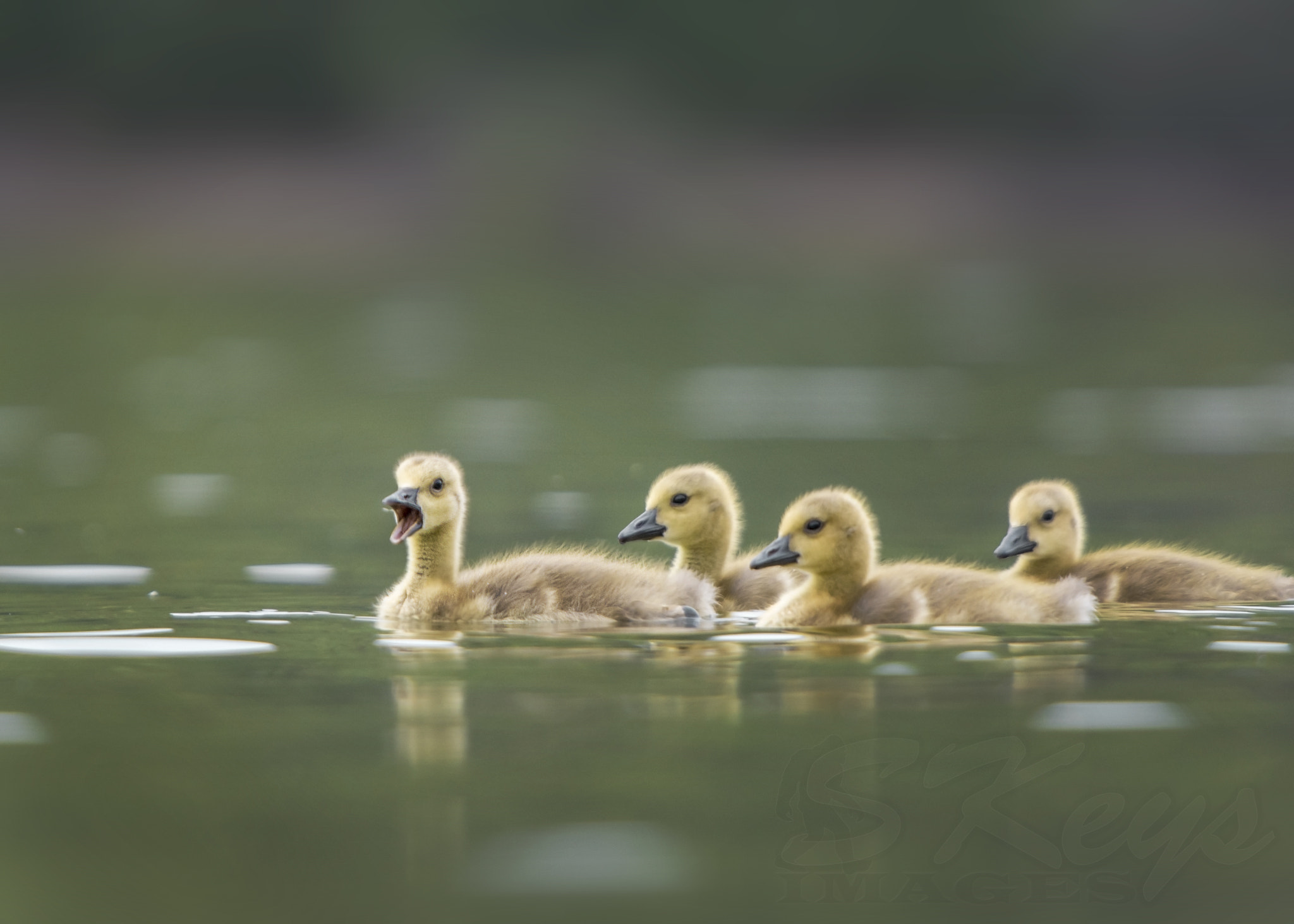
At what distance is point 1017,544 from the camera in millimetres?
9859

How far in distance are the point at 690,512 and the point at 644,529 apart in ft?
0.78

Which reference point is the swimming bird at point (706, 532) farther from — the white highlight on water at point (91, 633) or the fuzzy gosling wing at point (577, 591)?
the white highlight on water at point (91, 633)

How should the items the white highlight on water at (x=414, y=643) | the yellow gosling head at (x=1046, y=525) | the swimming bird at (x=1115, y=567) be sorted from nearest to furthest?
the white highlight on water at (x=414, y=643) → the swimming bird at (x=1115, y=567) → the yellow gosling head at (x=1046, y=525)

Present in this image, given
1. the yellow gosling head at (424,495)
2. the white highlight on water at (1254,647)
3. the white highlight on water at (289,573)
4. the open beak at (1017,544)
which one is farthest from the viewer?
the white highlight on water at (289,573)

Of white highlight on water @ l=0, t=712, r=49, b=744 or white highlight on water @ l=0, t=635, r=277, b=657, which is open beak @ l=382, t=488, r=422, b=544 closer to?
white highlight on water @ l=0, t=635, r=277, b=657

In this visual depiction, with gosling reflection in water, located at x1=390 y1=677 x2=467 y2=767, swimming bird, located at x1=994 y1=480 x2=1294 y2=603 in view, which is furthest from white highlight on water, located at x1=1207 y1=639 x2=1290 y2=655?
gosling reflection in water, located at x1=390 y1=677 x2=467 y2=767

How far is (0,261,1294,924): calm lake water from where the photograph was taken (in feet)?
20.3

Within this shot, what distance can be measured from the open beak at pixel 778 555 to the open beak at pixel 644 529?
60 cm

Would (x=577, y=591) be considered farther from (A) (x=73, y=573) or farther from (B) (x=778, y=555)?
(A) (x=73, y=573)

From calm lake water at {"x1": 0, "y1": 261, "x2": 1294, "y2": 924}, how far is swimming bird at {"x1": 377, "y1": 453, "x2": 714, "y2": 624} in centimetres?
28

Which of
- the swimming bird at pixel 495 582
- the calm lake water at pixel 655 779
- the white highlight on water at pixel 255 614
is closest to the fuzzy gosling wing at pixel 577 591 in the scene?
the swimming bird at pixel 495 582

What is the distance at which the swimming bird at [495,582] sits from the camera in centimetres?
934

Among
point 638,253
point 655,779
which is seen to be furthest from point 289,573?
point 638,253

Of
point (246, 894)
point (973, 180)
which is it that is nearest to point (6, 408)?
point (246, 894)
